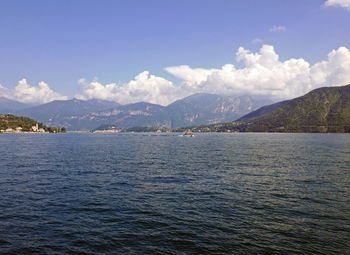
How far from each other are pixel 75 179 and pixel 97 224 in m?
26.1

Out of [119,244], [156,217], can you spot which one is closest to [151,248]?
[119,244]

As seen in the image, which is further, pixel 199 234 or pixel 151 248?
pixel 199 234

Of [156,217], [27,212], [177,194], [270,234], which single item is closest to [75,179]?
[27,212]

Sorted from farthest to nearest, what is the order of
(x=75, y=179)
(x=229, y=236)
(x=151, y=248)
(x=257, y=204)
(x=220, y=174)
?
(x=220, y=174), (x=75, y=179), (x=257, y=204), (x=229, y=236), (x=151, y=248)

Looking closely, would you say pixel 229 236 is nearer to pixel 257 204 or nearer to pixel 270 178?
pixel 257 204

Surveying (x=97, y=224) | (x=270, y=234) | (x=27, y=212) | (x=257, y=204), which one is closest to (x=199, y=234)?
(x=270, y=234)

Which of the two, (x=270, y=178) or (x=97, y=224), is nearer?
(x=97, y=224)

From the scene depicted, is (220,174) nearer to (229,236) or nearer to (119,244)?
(229,236)

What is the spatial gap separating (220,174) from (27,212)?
38.5m

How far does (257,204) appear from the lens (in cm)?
3372

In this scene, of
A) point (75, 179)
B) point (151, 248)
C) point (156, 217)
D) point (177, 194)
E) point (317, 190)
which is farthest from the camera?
point (75, 179)

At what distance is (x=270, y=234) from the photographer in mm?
24141

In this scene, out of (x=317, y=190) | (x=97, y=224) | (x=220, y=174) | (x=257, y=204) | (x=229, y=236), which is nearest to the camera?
(x=229, y=236)

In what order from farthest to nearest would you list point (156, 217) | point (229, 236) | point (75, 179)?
point (75, 179), point (156, 217), point (229, 236)
